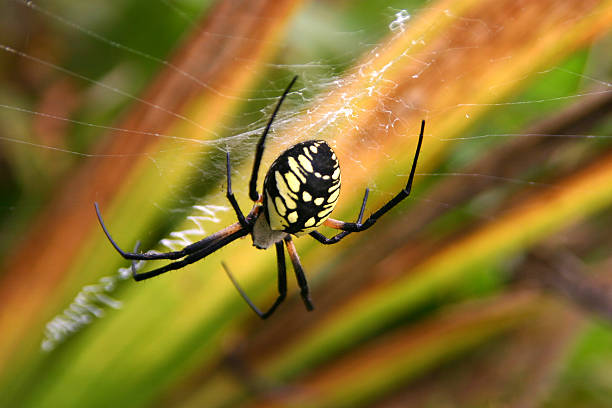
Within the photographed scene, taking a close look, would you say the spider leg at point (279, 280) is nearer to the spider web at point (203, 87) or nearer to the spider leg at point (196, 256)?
the spider leg at point (196, 256)

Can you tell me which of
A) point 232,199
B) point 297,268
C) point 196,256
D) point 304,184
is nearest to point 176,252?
point 196,256

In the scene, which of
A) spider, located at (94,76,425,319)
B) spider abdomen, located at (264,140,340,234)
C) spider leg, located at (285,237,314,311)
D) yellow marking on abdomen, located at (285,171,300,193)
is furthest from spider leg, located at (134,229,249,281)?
yellow marking on abdomen, located at (285,171,300,193)

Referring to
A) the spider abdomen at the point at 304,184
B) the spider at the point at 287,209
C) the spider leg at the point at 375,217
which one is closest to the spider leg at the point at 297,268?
the spider at the point at 287,209

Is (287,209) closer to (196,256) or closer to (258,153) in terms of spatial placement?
(258,153)

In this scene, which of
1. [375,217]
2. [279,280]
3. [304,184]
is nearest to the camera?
[304,184]

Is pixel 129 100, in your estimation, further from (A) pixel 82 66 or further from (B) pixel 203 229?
(B) pixel 203 229

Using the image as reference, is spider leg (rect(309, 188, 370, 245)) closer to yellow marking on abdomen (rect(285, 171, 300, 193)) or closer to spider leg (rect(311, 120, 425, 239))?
spider leg (rect(311, 120, 425, 239))

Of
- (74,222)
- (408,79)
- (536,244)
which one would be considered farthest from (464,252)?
(74,222)
